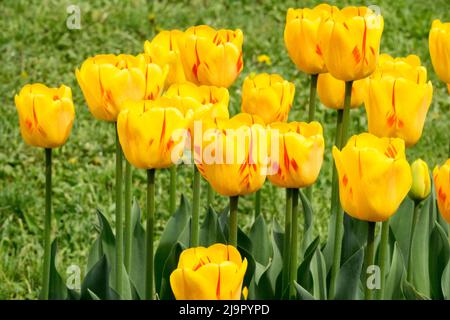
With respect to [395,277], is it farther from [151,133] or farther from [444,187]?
[151,133]

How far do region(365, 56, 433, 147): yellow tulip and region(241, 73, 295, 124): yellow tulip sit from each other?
24 centimetres

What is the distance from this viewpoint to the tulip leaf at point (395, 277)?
261cm

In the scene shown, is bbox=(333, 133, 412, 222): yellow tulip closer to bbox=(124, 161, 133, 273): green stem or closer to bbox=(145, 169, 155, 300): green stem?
bbox=(145, 169, 155, 300): green stem

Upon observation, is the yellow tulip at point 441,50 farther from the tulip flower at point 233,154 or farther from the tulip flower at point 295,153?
the tulip flower at point 233,154

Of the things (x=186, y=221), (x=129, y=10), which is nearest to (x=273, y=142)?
(x=186, y=221)

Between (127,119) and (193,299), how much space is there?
0.43 metres

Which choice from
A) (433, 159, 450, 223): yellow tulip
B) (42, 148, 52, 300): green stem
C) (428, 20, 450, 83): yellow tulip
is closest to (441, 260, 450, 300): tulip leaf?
(433, 159, 450, 223): yellow tulip

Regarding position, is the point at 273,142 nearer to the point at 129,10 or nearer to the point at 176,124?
the point at 176,124

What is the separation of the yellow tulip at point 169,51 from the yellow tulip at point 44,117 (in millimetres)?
291

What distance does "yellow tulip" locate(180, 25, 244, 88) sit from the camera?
2512 millimetres

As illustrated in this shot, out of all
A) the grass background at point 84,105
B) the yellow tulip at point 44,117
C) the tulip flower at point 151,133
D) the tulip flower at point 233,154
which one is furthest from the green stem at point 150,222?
the grass background at point 84,105

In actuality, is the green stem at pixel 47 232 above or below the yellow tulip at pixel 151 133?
below

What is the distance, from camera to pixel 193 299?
1.93 meters

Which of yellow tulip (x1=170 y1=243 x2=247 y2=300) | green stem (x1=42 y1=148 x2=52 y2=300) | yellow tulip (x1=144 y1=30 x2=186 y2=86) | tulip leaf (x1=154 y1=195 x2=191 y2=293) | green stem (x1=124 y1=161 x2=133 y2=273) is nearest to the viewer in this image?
yellow tulip (x1=170 y1=243 x2=247 y2=300)
